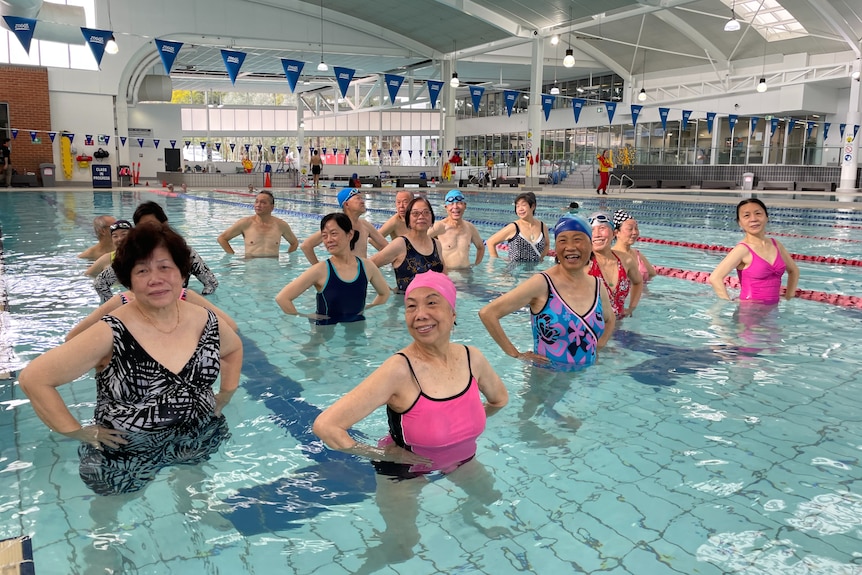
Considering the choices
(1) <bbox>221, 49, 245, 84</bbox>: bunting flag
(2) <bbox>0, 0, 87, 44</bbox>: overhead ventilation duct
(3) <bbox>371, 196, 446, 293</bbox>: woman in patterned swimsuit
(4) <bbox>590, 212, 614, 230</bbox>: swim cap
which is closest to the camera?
(4) <bbox>590, 212, 614, 230</bbox>: swim cap

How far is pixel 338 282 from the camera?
502cm

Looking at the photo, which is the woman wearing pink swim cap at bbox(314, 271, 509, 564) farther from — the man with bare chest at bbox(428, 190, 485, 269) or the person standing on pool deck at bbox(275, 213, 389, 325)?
the man with bare chest at bbox(428, 190, 485, 269)

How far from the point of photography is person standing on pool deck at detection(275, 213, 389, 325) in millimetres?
4730

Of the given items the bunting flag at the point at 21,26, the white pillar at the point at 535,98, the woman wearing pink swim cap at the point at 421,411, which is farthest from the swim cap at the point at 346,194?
the white pillar at the point at 535,98

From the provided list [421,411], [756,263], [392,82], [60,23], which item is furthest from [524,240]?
[60,23]

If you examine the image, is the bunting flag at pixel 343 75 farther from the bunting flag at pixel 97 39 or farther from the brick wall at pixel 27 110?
the brick wall at pixel 27 110

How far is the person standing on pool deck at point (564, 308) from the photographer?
353cm

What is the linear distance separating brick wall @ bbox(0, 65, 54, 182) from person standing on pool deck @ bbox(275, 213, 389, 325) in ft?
73.8

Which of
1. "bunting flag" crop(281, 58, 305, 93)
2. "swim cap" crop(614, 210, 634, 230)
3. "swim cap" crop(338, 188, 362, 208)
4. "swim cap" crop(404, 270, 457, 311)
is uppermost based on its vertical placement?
"bunting flag" crop(281, 58, 305, 93)

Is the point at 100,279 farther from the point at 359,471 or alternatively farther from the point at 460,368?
the point at 460,368

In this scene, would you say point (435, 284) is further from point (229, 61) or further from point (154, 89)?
point (154, 89)

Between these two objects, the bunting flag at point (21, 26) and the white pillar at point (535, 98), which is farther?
the white pillar at point (535, 98)

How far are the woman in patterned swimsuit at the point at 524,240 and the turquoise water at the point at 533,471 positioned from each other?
241cm

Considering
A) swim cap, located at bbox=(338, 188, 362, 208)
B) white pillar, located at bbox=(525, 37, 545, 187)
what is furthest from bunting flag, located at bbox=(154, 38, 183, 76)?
swim cap, located at bbox=(338, 188, 362, 208)
